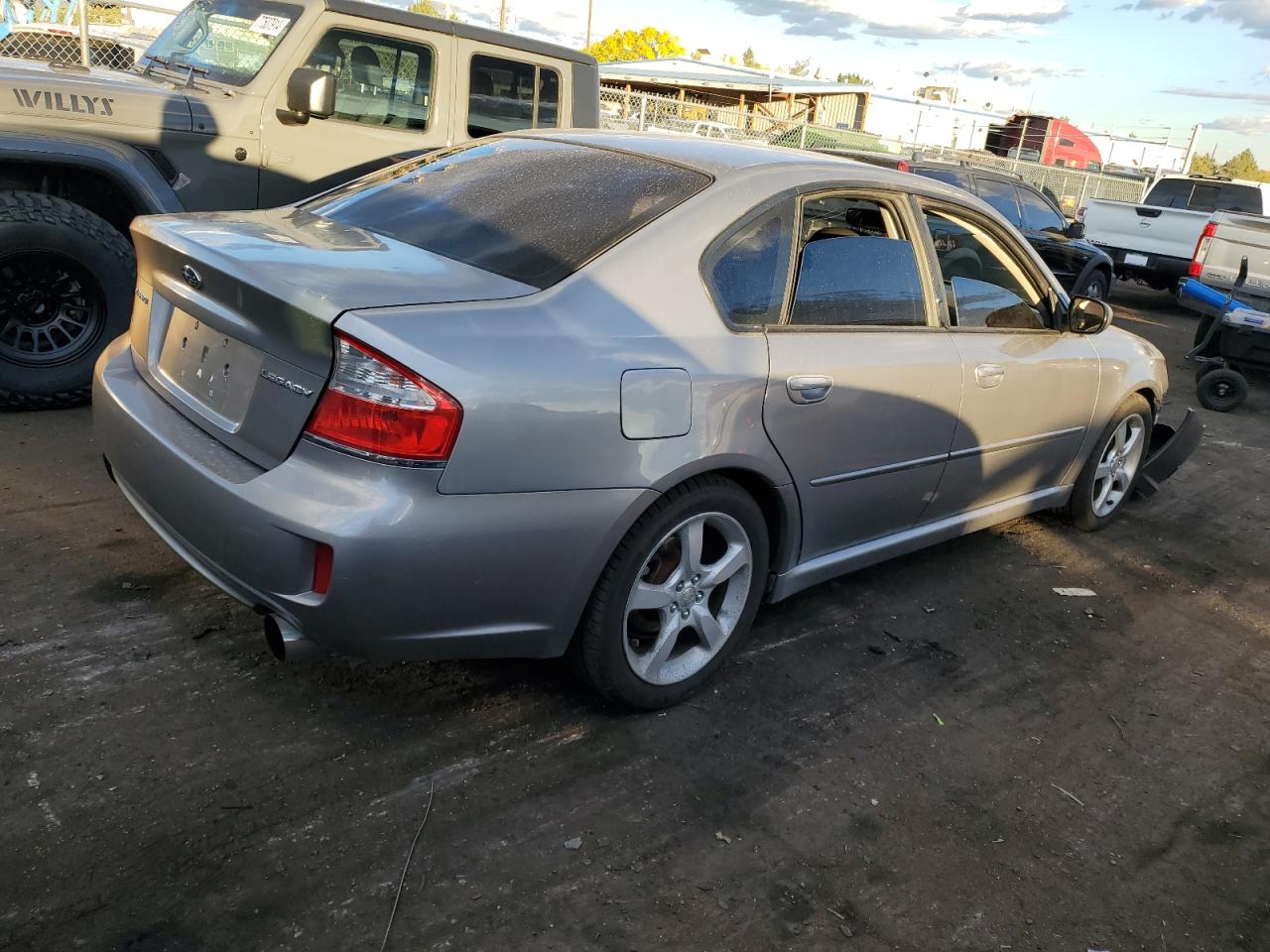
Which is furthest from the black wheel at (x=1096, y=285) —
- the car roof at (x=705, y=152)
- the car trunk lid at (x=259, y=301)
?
the car trunk lid at (x=259, y=301)

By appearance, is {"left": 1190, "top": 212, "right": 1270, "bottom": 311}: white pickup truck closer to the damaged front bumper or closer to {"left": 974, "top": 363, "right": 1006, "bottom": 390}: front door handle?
the damaged front bumper

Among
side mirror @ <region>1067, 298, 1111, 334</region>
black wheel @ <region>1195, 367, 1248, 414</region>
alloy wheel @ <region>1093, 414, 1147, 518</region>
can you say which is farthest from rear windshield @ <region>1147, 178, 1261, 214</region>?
side mirror @ <region>1067, 298, 1111, 334</region>

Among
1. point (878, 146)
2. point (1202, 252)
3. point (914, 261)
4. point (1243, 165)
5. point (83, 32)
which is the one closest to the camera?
point (914, 261)

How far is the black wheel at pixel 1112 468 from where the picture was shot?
16.1ft

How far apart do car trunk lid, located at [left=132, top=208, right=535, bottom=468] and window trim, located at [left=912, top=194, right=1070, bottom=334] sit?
5.72 ft

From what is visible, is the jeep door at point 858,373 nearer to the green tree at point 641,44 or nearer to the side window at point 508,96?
the side window at point 508,96

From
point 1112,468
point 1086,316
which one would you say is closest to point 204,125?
point 1086,316

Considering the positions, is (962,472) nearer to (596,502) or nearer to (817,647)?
(817,647)

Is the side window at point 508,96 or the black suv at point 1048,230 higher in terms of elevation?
the side window at point 508,96

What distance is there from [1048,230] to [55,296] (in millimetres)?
11429

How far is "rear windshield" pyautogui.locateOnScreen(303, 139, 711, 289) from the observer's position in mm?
2916

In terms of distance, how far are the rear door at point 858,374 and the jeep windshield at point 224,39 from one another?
3.75 m

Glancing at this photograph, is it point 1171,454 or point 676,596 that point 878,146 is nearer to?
point 1171,454

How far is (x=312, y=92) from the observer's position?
5250 millimetres
